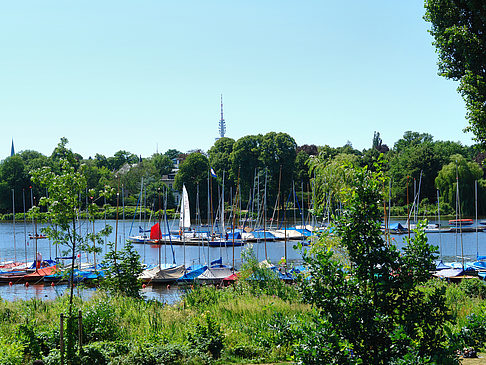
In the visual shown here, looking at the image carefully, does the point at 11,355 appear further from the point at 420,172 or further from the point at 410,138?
the point at 410,138

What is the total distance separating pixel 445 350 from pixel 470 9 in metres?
12.7

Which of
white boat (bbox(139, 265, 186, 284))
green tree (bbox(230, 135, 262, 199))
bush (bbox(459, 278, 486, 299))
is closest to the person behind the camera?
bush (bbox(459, 278, 486, 299))

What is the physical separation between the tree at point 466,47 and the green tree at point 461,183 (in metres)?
61.5

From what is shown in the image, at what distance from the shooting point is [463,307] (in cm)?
1412

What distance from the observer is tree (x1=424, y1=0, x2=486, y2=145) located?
13.1 meters

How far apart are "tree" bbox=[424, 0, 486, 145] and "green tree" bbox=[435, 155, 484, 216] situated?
61.5 meters

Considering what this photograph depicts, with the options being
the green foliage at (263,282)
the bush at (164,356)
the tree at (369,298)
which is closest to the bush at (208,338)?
the bush at (164,356)

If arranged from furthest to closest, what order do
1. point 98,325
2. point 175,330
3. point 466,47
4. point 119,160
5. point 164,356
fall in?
point 119,160, point 466,47, point 175,330, point 98,325, point 164,356

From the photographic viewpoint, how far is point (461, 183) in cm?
7394

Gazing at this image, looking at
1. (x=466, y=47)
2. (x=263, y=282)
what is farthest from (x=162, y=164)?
(x=466, y=47)

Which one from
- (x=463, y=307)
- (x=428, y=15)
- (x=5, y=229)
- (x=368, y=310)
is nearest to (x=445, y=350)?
(x=368, y=310)

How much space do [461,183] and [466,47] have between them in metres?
65.5

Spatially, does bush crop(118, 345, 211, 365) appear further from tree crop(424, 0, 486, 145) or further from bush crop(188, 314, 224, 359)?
tree crop(424, 0, 486, 145)

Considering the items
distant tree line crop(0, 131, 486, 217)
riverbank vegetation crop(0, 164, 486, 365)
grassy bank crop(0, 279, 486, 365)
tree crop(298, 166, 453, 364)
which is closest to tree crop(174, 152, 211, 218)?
distant tree line crop(0, 131, 486, 217)
